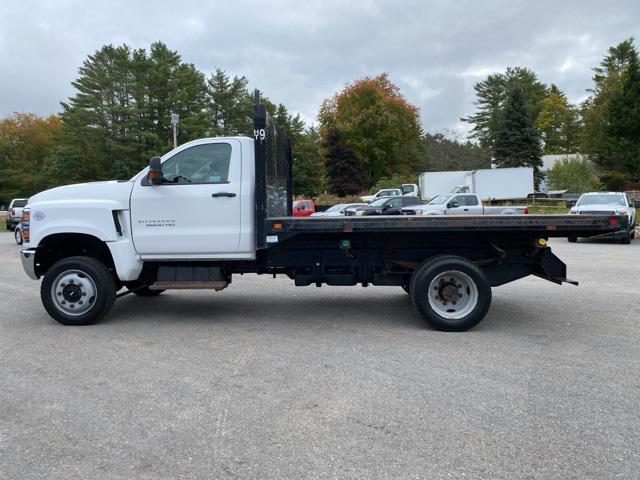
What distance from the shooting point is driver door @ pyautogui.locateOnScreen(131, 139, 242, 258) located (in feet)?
21.9

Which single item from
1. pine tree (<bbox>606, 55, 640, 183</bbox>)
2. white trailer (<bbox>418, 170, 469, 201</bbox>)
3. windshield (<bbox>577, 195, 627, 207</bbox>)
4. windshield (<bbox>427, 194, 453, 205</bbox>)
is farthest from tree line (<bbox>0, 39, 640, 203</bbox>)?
windshield (<bbox>577, 195, 627, 207</bbox>)

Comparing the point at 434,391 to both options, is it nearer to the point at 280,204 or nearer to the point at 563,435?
the point at 563,435

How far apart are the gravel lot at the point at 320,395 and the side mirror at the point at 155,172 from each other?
6.07ft

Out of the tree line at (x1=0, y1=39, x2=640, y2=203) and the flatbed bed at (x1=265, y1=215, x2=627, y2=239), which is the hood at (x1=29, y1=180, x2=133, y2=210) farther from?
the tree line at (x1=0, y1=39, x2=640, y2=203)

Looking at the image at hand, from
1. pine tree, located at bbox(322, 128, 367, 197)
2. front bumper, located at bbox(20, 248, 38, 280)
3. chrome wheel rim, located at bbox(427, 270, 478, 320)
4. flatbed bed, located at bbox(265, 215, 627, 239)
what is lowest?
chrome wheel rim, located at bbox(427, 270, 478, 320)

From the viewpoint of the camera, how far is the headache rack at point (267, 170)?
21.5 feet

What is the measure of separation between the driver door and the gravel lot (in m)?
1.08

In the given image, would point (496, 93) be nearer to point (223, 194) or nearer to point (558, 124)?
point (558, 124)

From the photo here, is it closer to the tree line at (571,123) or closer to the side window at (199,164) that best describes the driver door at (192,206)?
the side window at (199,164)

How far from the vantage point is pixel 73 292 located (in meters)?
6.86

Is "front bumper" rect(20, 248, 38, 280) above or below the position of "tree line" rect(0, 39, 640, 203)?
below

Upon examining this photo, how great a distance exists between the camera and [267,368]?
517 centimetres

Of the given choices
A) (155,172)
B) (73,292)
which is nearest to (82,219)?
(73,292)

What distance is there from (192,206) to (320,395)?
3.22 metres
